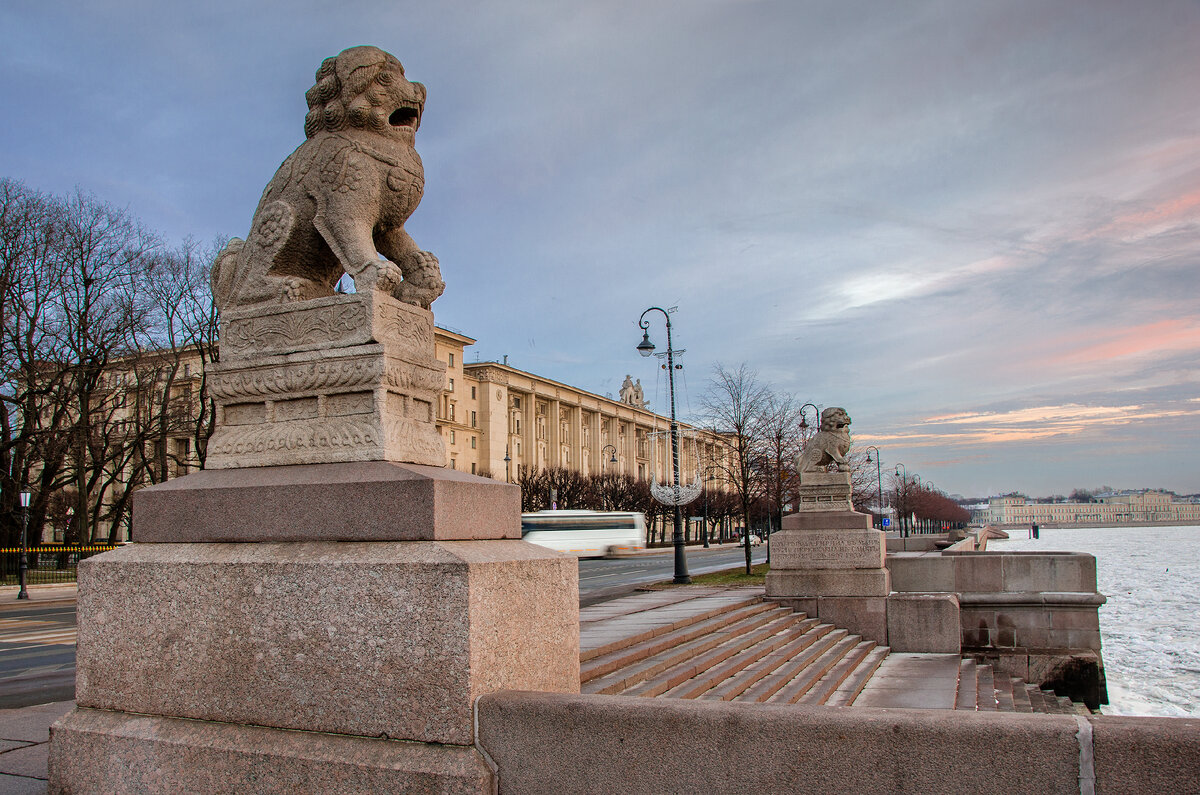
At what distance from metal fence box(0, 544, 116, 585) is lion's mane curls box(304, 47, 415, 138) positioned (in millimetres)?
28283

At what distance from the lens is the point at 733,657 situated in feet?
32.2

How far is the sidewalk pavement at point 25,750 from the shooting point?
4676mm

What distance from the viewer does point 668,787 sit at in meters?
3.27

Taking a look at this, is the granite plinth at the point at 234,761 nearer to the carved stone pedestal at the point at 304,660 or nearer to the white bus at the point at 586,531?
the carved stone pedestal at the point at 304,660

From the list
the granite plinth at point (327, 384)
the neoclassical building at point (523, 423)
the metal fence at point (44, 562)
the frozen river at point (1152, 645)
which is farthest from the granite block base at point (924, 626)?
the neoclassical building at point (523, 423)

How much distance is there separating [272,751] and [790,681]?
22.8ft

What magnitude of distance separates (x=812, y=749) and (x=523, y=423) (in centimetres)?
8683

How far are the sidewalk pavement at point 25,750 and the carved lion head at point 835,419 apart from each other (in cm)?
1209

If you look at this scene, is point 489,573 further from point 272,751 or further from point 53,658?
point 53,658

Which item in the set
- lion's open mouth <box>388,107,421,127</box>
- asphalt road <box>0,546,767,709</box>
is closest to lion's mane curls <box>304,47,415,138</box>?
lion's open mouth <box>388,107,421,127</box>

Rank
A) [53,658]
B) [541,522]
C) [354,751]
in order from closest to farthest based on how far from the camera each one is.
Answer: [354,751]
[53,658]
[541,522]

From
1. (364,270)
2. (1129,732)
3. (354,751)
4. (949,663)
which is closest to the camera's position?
(1129,732)

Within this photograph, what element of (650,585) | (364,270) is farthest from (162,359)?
(364,270)

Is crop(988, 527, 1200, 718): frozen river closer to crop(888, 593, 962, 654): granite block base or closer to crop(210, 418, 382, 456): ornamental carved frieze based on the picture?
crop(888, 593, 962, 654): granite block base
